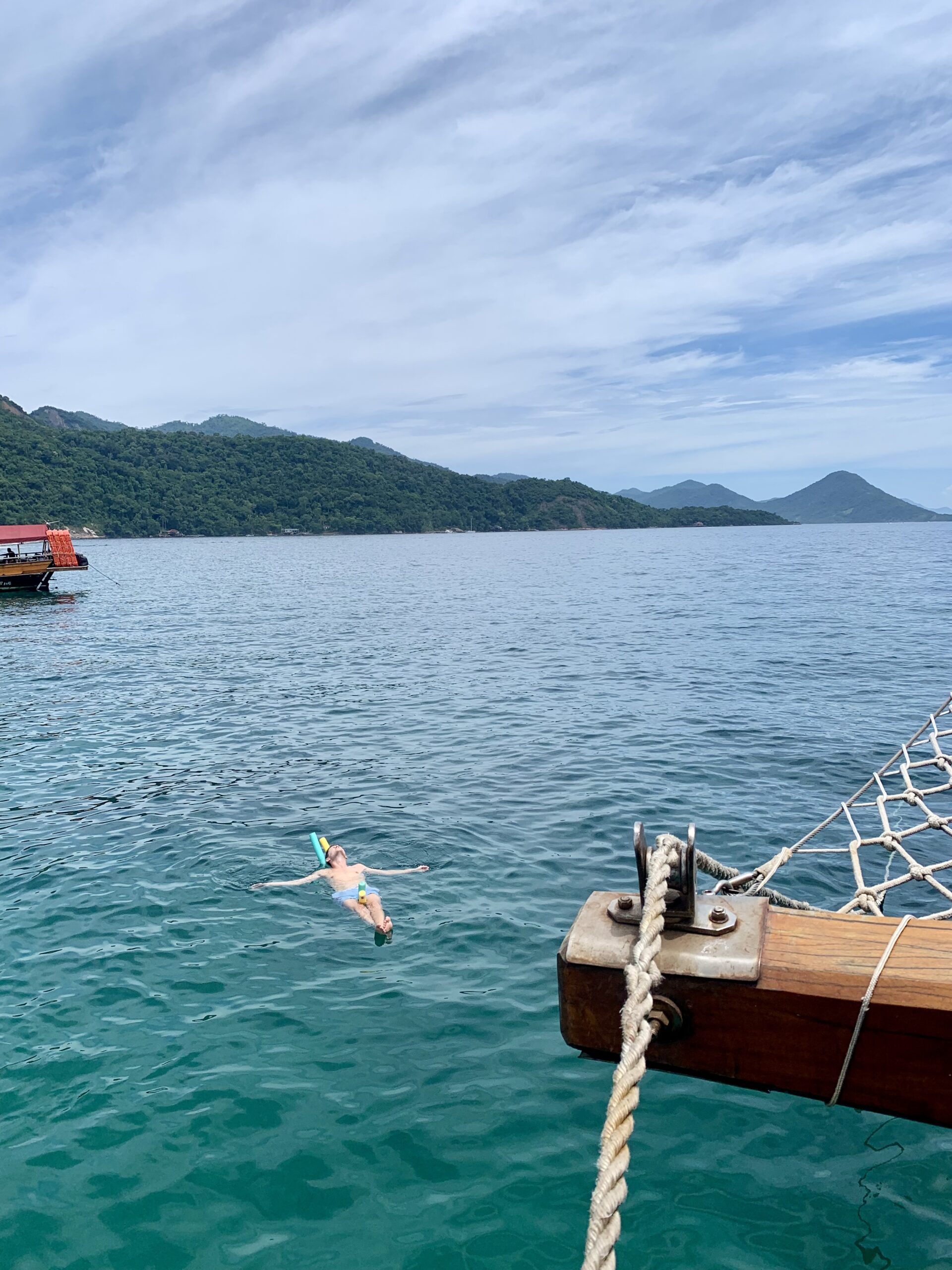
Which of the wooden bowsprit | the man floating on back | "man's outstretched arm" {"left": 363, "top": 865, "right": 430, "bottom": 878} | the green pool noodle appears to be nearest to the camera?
the wooden bowsprit

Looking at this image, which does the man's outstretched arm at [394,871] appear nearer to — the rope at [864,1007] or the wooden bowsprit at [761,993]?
the wooden bowsprit at [761,993]

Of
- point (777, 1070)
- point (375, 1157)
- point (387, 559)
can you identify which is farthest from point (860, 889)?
point (387, 559)

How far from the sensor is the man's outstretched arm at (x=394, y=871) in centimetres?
1032

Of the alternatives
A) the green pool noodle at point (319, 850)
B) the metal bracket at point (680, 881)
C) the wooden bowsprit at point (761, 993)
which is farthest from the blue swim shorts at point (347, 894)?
the metal bracket at point (680, 881)

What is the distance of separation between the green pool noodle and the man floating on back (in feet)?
0.10

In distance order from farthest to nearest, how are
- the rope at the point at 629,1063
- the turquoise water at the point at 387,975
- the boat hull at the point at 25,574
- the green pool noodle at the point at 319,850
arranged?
the boat hull at the point at 25,574 < the green pool noodle at the point at 319,850 < the turquoise water at the point at 387,975 < the rope at the point at 629,1063

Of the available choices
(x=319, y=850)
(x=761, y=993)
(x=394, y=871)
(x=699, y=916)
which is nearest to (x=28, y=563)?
(x=319, y=850)

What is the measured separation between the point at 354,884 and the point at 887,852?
22.8ft

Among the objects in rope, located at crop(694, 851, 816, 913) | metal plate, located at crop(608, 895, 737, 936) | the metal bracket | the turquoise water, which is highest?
the metal bracket

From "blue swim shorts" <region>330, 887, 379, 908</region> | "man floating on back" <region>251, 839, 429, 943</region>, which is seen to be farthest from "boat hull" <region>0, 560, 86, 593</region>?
"blue swim shorts" <region>330, 887, 379, 908</region>

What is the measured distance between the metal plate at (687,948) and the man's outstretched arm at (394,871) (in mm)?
7620

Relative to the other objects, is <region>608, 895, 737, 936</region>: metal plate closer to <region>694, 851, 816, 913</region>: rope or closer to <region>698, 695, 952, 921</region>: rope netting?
<region>694, 851, 816, 913</region>: rope

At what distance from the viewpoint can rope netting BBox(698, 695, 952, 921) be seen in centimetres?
607

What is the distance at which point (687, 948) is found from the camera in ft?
9.44
